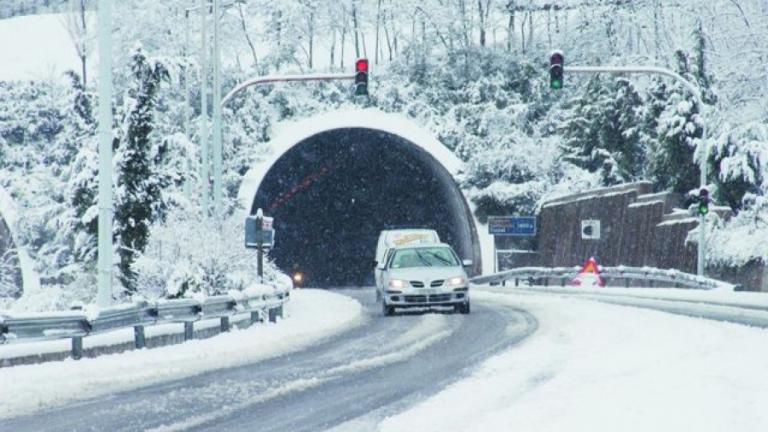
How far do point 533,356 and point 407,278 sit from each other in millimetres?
9220

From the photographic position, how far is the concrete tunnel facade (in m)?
48.5

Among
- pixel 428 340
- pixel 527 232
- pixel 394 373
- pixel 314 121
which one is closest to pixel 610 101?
pixel 527 232

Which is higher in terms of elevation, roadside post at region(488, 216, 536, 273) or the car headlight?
roadside post at region(488, 216, 536, 273)

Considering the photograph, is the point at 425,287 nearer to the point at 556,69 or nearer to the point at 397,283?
the point at 397,283

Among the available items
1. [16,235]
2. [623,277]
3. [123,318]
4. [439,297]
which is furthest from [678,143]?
[123,318]

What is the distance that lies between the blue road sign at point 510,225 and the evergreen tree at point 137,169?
72.7 feet

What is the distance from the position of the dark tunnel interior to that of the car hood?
87.5ft

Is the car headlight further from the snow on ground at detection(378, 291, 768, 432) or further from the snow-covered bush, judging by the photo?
the snow on ground at detection(378, 291, 768, 432)

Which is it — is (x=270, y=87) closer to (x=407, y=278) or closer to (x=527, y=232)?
(x=527, y=232)

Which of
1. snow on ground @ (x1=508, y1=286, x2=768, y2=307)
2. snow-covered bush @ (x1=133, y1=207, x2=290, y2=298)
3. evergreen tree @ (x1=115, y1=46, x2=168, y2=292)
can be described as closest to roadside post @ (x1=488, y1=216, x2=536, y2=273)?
snow on ground @ (x1=508, y1=286, x2=768, y2=307)

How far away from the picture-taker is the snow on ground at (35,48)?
7162cm

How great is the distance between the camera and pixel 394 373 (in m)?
11.7

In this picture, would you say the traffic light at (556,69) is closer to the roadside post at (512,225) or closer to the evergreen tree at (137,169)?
the evergreen tree at (137,169)

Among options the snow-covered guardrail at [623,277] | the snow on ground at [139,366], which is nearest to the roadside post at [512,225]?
the snow-covered guardrail at [623,277]
